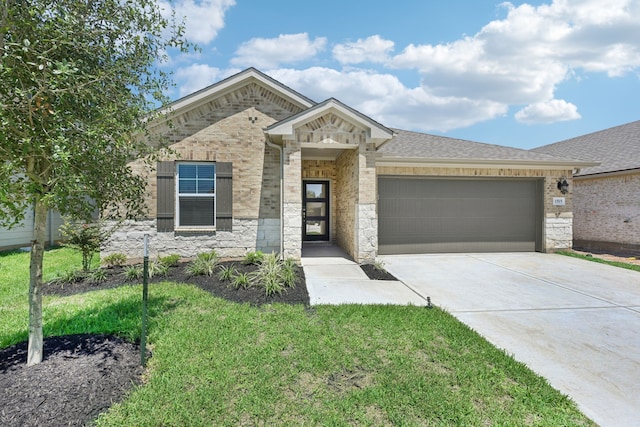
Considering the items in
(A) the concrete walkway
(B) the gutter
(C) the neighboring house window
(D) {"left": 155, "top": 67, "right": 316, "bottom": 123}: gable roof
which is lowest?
(A) the concrete walkway

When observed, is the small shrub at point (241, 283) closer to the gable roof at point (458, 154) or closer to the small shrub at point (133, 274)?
the small shrub at point (133, 274)

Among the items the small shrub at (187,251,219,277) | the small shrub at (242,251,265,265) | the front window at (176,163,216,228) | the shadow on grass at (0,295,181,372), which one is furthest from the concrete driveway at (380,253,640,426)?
the front window at (176,163,216,228)

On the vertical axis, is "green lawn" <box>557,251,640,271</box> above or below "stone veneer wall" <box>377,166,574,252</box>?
below

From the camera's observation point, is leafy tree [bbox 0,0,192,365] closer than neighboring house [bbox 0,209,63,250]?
Yes

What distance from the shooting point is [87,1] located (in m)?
3.05

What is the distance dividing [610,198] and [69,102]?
15.2 metres

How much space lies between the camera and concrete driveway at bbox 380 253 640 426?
113 inches

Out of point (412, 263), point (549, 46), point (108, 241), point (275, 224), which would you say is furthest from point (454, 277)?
point (108, 241)

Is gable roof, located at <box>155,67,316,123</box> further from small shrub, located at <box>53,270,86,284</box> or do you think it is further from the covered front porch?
small shrub, located at <box>53,270,86,284</box>

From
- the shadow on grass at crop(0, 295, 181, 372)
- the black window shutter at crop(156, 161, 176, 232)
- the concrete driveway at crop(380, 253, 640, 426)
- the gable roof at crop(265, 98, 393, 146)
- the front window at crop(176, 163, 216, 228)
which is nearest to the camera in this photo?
the concrete driveway at crop(380, 253, 640, 426)

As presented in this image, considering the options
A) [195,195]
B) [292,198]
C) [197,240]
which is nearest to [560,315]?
[292,198]

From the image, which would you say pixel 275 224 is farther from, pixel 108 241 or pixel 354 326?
pixel 354 326

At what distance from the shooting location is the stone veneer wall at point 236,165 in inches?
330

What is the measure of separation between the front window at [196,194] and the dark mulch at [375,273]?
453cm
